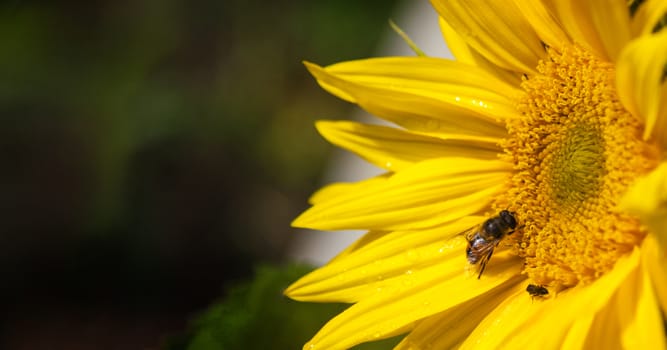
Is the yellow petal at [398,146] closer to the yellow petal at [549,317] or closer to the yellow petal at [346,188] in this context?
the yellow petal at [346,188]

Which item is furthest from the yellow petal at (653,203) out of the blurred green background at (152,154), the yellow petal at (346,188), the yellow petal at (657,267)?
the blurred green background at (152,154)

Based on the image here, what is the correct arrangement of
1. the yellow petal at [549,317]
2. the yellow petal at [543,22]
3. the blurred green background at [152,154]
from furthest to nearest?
the blurred green background at [152,154] → the yellow petal at [543,22] → the yellow petal at [549,317]

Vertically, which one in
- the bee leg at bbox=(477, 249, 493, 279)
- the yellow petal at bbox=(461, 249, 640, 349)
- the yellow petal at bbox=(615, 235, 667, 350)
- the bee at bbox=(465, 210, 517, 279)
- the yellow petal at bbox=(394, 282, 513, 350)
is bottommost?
the yellow petal at bbox=(615, 235, 667, 350)

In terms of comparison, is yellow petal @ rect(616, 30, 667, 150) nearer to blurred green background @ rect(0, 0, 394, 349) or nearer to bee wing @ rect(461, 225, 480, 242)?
bee wing @ rect(461, 225, 480, 242)

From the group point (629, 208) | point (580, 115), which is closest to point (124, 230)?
point (580, 115)

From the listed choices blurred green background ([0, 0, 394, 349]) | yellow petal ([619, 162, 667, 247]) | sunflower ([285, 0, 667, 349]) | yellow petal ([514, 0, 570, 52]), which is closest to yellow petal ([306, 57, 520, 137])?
sunflower ([285, 0, 667, 349])

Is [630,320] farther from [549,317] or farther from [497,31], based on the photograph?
[497,31]
